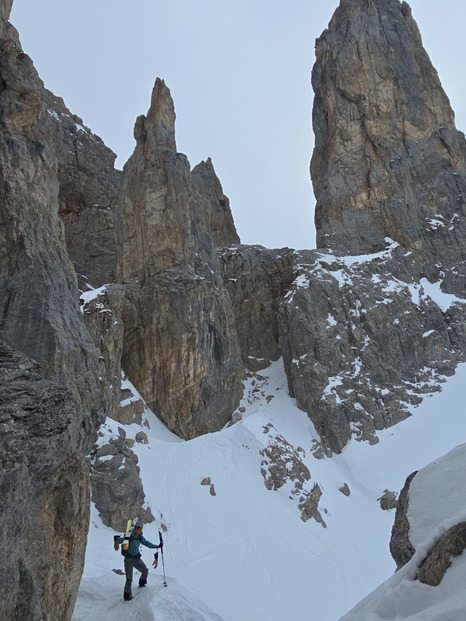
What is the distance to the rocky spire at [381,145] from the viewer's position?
40781 millimetres

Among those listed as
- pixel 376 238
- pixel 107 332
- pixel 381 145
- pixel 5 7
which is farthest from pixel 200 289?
pixel 381 145

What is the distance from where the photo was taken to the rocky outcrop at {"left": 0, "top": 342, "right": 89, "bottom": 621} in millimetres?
5430

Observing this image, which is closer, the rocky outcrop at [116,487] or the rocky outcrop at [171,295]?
the rocky outcrop at [116,487]

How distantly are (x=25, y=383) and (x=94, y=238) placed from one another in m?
36.0

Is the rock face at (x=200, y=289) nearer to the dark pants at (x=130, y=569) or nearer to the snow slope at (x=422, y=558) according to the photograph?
the snow slope at (x=422, y=558)

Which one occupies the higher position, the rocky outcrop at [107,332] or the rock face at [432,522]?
the rocky outcrop at [107,332]

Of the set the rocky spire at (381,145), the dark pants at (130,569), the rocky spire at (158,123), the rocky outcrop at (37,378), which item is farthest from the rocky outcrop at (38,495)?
the rocky spire at (381,145)

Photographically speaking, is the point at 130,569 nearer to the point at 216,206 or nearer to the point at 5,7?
the point at 5,7

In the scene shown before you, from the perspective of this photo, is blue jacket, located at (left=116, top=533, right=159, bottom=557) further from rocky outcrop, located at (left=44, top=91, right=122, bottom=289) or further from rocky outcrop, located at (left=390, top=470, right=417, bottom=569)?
rocky outcrop, located at (left=44, top=91, right=122, bottom=289)

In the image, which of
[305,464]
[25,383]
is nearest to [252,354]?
[305,464]

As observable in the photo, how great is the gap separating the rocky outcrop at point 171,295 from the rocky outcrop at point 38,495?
73.5 ft

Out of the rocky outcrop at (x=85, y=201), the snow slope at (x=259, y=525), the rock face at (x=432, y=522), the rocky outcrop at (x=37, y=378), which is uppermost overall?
the rocky outcrop at (x=85, y=201)

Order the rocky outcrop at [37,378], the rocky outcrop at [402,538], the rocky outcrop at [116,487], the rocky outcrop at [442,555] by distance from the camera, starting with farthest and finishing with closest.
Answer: the rocky outcrop at [116,487], the rocky outcrop at [37,378], the rocky outcrop at [402,538], the rocky outcrop at [442,555]

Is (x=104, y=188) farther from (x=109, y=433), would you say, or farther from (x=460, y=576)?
(x=460, y=576)
